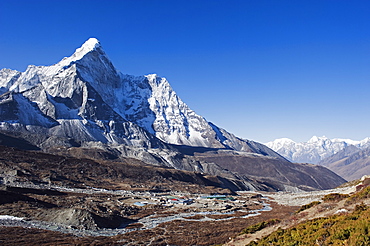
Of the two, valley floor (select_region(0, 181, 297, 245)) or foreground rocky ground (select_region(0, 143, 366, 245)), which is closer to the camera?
valley floor (select_region(0, 181, 297, 245))

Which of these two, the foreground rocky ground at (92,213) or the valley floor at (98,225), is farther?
the foreground rocky ground at (92,213)

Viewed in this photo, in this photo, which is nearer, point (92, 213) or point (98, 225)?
point (98, 225)

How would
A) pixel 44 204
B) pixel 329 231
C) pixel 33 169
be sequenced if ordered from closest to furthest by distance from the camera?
pixel 329 231, pixel 44 204, pixel 33 169

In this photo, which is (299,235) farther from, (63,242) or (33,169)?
(33,169)

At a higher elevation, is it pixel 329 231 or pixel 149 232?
pixel 329 231

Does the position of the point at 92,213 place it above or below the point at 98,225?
above

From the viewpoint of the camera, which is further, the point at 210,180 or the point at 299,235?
the point at 210,180

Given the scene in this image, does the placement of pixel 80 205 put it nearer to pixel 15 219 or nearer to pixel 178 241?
pixel 15 219

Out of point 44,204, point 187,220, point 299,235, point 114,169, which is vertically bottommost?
point 187,220

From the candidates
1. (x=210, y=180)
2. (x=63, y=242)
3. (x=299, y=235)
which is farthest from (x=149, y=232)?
(x=210, y=180)

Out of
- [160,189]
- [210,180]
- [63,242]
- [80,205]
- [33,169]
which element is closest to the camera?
[63,242]
